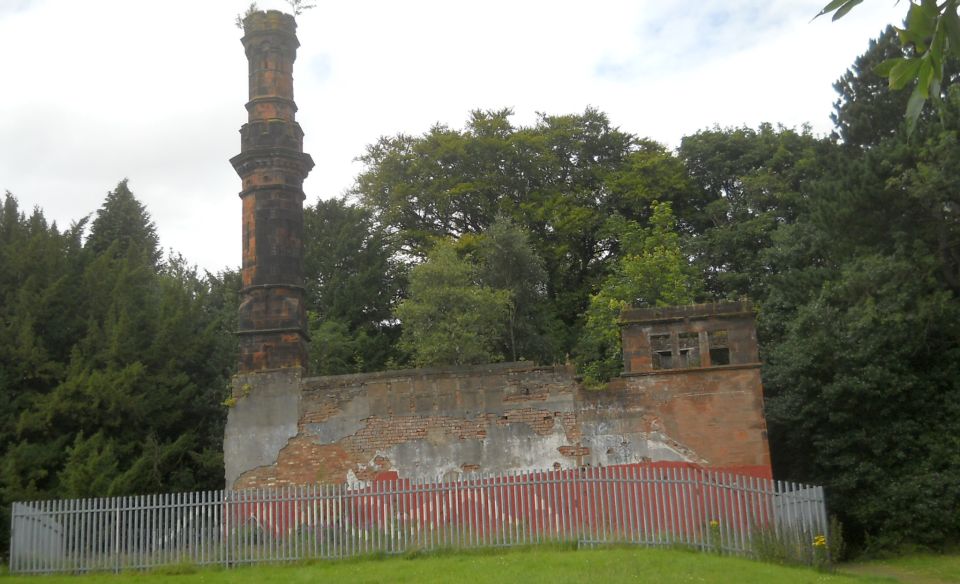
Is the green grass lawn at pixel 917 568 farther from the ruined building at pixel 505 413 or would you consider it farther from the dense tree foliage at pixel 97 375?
the dense tree foliage at pixel 97 375

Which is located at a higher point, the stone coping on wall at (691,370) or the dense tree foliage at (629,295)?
the dense tree foliage at (629,295)

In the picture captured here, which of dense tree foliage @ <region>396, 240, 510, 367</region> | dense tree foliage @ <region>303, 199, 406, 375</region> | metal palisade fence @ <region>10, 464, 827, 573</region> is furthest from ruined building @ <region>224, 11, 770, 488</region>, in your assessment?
dense tree foliage @ <region>303, 199, 406, 375</region>

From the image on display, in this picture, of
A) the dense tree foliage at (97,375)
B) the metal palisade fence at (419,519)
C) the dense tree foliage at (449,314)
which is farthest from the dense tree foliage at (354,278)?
the metal palisade fence at (419,519)

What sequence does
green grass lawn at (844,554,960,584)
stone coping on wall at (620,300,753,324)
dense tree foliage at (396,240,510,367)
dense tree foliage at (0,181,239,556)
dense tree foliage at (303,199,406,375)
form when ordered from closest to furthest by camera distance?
green grass lawn at (844,554,960,584) → stone coping on wall at (620,300,753,324) → dense tree foliage at (0,181,239,556) → dense tree foliage at (396,240,510,367) → dense tree foliage at (303,199,406,375)

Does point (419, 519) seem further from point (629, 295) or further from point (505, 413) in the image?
point (629, 295)

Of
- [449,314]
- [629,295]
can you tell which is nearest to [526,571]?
[449,314]

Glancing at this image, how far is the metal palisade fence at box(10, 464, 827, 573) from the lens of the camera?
14.5 metres

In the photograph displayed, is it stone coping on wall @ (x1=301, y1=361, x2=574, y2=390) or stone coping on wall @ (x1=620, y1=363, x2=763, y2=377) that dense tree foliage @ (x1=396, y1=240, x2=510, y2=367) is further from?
stone coping on wall @ (x1=620, y1=363, x2=763, y2=377)

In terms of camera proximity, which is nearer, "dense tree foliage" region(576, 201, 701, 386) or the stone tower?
the stone tower

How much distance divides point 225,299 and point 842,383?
1952 centimetres

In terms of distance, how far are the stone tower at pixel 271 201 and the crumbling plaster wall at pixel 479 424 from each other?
3.69 ft

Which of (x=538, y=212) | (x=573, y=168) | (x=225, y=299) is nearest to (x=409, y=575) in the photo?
(x=225, y=299)

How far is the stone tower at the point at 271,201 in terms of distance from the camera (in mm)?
20078

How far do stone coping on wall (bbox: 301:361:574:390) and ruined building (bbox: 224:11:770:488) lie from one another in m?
0.03
